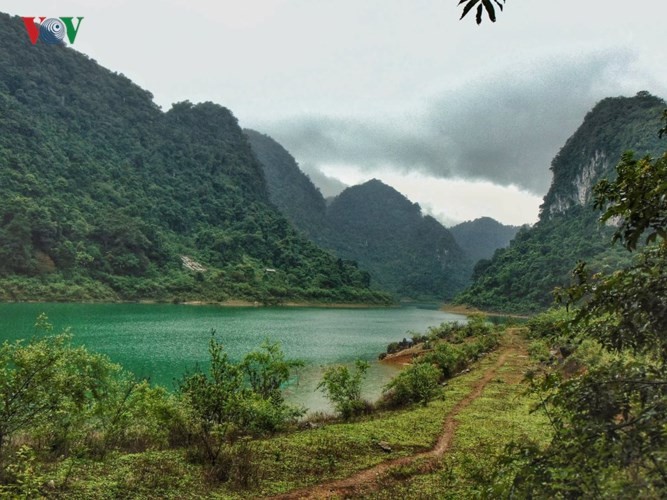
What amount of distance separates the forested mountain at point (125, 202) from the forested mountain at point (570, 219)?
3943cm

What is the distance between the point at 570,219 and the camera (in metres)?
137

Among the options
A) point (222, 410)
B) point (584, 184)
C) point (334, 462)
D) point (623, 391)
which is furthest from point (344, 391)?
point (584, 184)

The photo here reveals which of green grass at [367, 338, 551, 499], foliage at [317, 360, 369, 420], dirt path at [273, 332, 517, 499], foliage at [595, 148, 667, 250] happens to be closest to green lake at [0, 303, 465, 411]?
foliage at [317, 360, 369, 420]

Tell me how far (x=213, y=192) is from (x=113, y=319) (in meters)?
108

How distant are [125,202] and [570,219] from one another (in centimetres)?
13388

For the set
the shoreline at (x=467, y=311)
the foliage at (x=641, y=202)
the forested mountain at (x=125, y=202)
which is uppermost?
the forested mountain at (x=125, y=202)

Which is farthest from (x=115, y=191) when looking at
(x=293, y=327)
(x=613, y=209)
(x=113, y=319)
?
(x=613, y=209)

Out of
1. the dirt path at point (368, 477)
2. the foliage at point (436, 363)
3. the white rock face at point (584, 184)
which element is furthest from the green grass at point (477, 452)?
the white rock face at point (584, 184)

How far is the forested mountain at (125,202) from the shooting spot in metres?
77.9

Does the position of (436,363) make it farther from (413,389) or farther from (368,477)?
(368,477)

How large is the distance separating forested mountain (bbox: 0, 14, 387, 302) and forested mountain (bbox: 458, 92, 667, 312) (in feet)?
129

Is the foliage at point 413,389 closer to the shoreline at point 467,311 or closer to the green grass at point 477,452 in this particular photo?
the green grass at point 477,452

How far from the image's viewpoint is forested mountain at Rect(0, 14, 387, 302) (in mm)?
77938

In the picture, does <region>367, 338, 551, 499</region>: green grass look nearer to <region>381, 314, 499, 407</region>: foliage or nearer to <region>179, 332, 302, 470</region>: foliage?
<region>381, 314, 499, 407</region>: foliage
